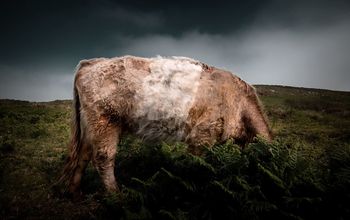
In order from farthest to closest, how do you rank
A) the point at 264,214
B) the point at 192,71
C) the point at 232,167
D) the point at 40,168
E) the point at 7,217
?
the point at 40,168, the point at 192,71, the point at 7,217, the point at 232,167, the point at 264,214

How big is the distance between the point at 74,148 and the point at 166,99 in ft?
7.94

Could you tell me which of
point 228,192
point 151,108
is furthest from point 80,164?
point 228,192

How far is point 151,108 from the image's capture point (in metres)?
6.92

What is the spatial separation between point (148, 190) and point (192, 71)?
3.23 meters

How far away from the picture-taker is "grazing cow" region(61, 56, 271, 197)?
6930 mm

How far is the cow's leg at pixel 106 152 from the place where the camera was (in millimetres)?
6984

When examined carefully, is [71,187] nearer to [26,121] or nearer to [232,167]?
[232,167]

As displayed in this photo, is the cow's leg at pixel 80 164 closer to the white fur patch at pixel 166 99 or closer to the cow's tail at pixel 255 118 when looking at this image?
the white fur patch at pixel 166 99

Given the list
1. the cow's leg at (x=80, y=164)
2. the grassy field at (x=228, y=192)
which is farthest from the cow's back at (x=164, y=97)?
the grassy field at (x=228, y=192)

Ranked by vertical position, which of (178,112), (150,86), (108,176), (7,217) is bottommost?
(7,217)

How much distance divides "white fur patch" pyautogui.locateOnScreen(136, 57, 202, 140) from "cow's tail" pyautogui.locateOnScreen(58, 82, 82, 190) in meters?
1.51

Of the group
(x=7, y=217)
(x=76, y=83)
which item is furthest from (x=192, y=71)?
(x=7, y=217)

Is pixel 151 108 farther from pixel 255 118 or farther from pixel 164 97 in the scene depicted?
pixel 255 118

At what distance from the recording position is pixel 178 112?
705 centimetres
